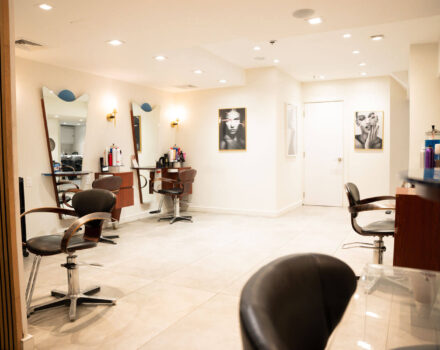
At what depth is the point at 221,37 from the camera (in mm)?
3994

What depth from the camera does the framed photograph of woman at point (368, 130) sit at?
7.68 metres

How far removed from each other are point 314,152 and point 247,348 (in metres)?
7.89

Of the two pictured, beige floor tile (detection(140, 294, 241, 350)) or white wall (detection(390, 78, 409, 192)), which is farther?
white wall (detection(390, 78, 409, 192))

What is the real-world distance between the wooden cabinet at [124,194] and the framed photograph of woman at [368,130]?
478 cm

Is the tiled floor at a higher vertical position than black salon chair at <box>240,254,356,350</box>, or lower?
lower

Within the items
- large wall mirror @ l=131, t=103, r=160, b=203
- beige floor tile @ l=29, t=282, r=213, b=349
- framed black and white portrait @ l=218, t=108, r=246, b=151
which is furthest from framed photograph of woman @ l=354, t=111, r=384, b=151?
beige floor tile @ l=29, t=282, r=213, b=349

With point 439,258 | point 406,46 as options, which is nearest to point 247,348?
point 439,258

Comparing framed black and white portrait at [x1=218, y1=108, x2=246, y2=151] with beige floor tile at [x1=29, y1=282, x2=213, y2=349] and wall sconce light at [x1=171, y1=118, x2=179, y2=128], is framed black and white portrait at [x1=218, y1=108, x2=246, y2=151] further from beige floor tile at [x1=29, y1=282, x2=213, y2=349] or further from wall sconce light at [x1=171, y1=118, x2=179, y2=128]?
beige floor tile at [x1=29, y1=282, x2=213, y2=349]

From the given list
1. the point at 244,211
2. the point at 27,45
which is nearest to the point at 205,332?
the point at 27,45

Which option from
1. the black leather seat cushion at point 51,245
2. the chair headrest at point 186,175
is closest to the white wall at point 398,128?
the chair headrest at point 186,175

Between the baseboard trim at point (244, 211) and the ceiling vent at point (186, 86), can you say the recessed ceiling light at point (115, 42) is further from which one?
the baseboard trim at point (244, 211)

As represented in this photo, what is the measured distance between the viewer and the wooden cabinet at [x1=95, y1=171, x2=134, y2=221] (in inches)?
231

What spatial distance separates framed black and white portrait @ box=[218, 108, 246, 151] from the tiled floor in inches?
60.7

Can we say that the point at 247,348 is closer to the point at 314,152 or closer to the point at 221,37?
the point at 221,37
